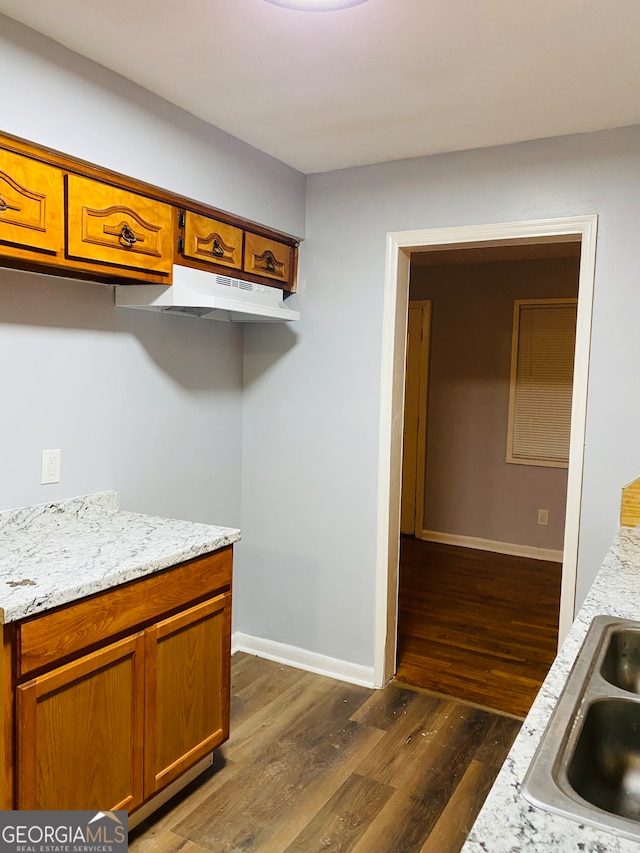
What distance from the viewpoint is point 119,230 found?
224 cm

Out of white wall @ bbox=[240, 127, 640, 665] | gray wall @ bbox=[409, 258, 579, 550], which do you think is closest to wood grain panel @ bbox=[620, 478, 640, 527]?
→ white wall @ bbox=[240, 127, 640, 665]

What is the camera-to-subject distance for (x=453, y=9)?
171 cm

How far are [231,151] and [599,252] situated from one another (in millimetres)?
1511

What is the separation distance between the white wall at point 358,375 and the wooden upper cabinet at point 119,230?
933 mm

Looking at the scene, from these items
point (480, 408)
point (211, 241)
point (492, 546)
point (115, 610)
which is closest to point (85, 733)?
point (115, 610)

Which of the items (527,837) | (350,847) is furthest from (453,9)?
(350,847)

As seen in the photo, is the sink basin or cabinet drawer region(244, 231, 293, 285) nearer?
the sink basin

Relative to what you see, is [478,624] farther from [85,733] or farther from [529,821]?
[529,821]

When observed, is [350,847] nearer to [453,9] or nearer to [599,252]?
[599,252]

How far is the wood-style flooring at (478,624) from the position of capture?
3195mm

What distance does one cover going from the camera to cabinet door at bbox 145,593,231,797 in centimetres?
204

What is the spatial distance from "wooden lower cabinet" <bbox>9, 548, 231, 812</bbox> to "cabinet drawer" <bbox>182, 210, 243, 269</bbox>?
119 cm

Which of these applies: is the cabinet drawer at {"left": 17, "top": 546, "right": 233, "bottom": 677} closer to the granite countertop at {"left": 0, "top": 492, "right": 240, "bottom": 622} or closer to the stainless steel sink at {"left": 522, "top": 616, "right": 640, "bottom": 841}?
the granite countertop at {"left": 0, "top": 492, "right": 240, "bottom": 622}

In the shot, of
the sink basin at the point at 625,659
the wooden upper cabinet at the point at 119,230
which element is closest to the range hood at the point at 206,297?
the wooden upper cabinet at the point at 119,230
